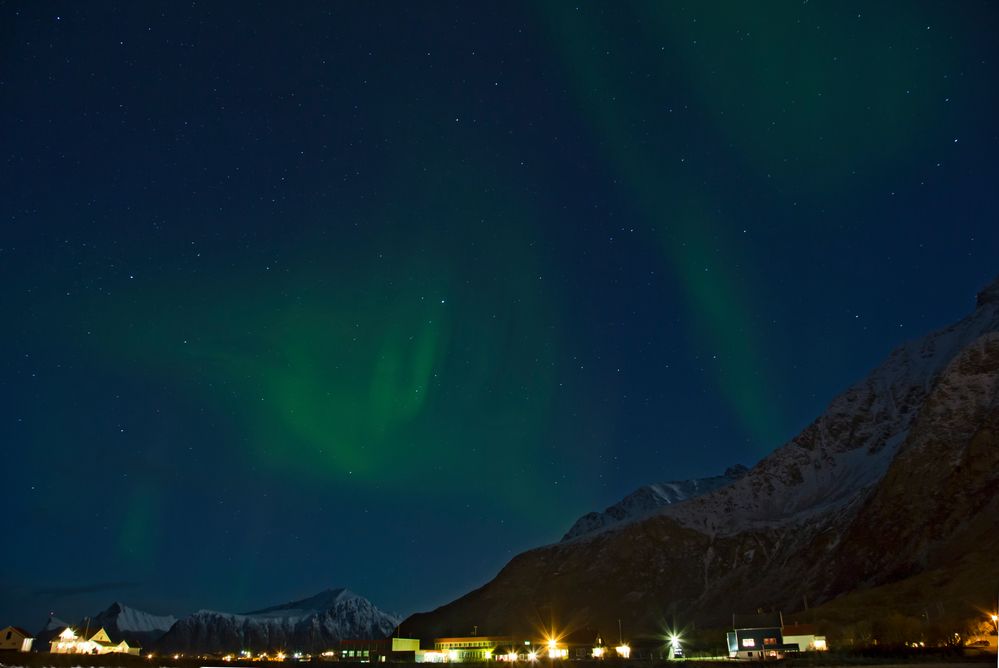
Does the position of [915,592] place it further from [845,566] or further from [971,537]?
[845,566]

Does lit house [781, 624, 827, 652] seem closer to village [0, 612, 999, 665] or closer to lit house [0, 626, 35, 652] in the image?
village [0, 612, 999, 665]

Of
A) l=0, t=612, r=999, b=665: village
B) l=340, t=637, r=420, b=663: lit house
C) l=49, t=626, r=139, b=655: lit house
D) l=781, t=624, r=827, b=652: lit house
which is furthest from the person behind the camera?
l=340, t=637, r=420, b=663: lit house

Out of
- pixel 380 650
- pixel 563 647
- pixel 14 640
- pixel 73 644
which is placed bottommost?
pixel 380 650

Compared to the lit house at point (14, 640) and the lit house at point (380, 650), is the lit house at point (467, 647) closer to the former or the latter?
the lit house at point (380, 650)

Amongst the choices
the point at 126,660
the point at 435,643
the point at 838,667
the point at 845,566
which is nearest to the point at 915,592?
the point at 845,566

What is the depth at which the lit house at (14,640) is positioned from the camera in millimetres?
121375

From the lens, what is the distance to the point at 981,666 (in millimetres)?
72938

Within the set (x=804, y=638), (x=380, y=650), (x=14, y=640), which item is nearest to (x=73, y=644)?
(x=14, y=640)

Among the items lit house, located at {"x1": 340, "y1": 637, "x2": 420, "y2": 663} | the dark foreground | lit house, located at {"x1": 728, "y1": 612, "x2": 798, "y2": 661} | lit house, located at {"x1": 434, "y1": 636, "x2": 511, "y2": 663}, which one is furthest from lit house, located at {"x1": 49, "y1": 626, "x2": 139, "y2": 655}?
lit house, located at {"x1": 728, "y1": 612, "x2": 798, "y2": 661}

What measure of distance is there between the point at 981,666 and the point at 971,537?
10062 cm

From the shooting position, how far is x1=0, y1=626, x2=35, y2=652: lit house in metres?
121

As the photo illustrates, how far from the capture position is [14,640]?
403 ft

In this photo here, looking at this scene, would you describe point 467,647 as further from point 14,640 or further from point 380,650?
point 14,640

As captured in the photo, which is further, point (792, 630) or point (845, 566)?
point (845, 566)
